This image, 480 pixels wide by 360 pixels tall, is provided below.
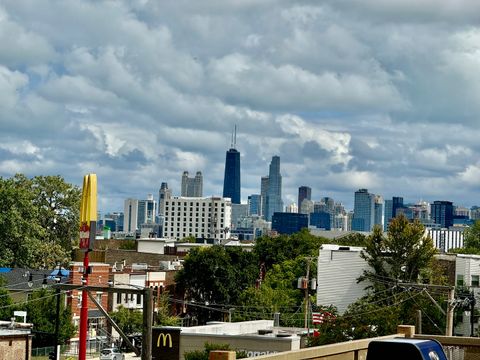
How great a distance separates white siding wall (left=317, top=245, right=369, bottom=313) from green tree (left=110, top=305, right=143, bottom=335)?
55.0 ft

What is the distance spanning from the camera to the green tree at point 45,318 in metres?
91.2

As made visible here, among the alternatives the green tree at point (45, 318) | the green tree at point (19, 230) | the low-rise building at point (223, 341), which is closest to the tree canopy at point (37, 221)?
the green tree at point (19, 230)

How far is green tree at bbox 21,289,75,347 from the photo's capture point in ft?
299

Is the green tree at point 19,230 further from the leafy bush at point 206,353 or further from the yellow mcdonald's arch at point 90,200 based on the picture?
the yellow mcdonald's arch at point 90,200

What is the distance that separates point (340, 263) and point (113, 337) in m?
21.5

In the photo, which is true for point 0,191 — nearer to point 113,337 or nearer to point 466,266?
point 113,337

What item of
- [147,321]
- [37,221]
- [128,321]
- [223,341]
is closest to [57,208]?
[37,221]

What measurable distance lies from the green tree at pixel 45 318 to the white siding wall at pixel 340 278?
24.0 meters

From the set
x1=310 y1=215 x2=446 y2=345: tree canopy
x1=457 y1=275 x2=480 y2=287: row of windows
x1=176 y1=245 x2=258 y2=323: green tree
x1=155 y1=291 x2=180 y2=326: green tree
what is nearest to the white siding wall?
x1=310 y1=215 x2=446 y2=345: tree canopy

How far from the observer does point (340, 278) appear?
105m

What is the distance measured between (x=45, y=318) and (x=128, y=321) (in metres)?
13.8

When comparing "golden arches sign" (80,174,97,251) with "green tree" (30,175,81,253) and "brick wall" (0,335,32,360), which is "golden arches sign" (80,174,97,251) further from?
"green tree" (30,175,81,253)

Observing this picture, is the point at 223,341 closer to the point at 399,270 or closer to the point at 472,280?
the point at 399,270

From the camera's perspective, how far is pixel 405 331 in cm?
3144
